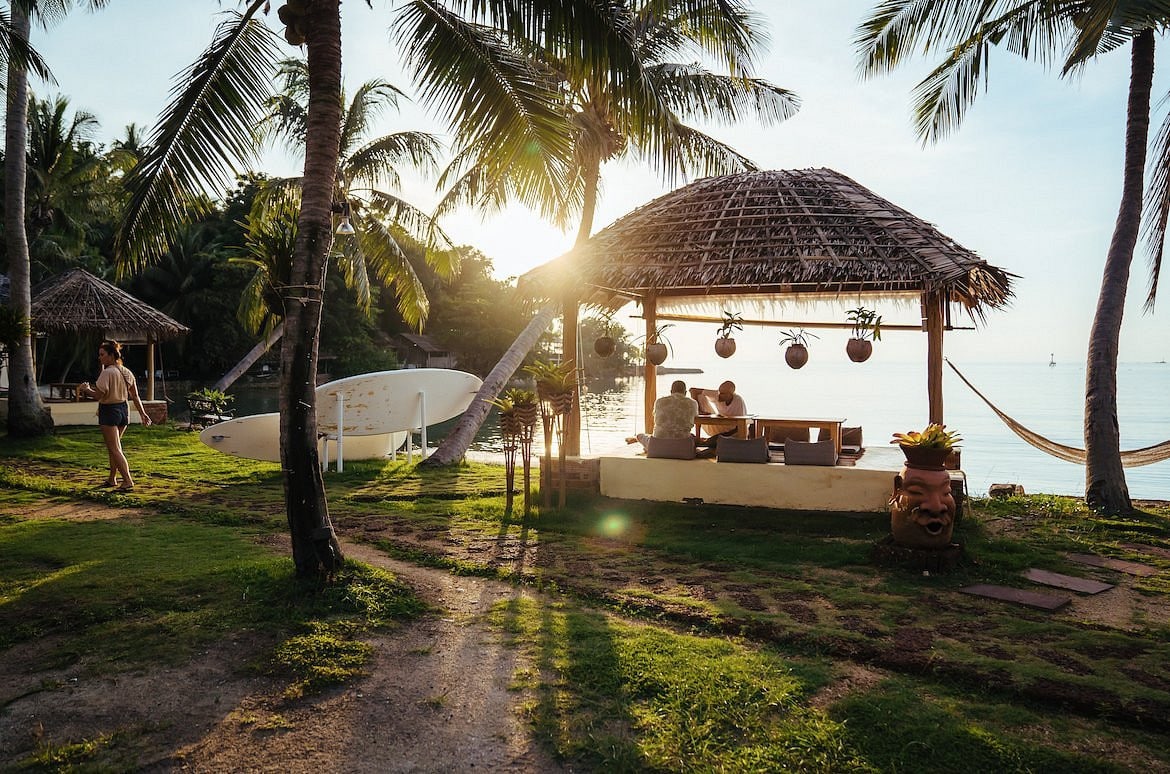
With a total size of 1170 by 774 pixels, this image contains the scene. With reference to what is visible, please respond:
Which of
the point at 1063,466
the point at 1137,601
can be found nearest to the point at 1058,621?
the point at 1137,601

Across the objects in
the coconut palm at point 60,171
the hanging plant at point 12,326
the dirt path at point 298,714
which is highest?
the coconut palm at point 60,171

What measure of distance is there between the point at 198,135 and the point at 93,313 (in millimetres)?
14373

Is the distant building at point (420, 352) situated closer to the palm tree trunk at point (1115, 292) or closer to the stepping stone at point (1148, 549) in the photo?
the palm tree trunk at point (1115, 292)

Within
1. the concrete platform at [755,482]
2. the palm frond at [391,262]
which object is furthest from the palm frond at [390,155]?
the concrete platform at [755,482]

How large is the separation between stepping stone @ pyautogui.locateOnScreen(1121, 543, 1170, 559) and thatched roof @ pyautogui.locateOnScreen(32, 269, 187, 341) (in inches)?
769

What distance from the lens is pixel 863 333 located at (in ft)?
29.6

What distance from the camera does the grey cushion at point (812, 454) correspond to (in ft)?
26.2

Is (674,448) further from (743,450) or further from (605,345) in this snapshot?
(605,345)

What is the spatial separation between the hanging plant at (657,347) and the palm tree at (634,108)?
110 centimetres

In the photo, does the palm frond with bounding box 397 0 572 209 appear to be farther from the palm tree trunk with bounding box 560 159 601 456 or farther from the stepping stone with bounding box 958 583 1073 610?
the stepping stone with bounding box 958 583 1073 610

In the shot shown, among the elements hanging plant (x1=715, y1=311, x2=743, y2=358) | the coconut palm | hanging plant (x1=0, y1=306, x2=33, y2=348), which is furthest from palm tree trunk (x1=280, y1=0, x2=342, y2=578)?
the coconut palm

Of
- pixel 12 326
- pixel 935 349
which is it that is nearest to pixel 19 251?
pixel 12 326

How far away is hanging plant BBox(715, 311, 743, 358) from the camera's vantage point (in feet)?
33.3

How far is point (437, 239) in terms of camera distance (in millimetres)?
15500
